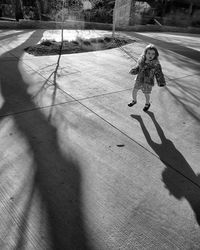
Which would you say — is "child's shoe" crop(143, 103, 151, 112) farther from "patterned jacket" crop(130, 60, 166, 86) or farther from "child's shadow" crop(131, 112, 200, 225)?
"child's shadow" crop(131, 112, 200, 225)

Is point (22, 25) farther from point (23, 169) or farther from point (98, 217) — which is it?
point (98, 217)

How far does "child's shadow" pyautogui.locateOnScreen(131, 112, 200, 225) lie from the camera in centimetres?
257

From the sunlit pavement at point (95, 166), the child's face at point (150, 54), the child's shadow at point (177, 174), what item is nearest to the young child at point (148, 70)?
the child's face at point (150, 54)

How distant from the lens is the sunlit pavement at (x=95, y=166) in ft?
6.90

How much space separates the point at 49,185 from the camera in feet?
8.44

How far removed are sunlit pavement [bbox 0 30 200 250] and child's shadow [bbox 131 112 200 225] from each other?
0.01 m

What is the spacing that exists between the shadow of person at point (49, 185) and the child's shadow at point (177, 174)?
3.44 feet

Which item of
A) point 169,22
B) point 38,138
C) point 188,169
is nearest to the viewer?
point 188,169

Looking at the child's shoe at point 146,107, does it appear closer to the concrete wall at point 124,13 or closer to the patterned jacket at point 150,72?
the patterned jacket at point 150,72

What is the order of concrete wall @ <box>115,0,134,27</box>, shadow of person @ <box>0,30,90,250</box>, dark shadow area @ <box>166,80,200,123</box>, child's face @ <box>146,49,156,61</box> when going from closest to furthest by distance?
shadow of person @ <box>0,30,90,250</box> < child's face @ <box>146,49,156,61</box> < dark shadow area @ <box>166,80,200,123</box> < concrete wall @ <box>115,0,134,27</box>

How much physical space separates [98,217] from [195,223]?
0.91 metres

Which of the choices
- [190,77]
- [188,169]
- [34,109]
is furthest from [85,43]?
[188,169]

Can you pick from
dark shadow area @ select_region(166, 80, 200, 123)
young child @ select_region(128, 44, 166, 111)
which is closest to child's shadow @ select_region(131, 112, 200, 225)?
young child @ select_region(128, 44, 166, 111)

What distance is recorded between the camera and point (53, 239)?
2.01m
